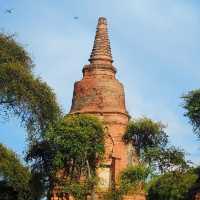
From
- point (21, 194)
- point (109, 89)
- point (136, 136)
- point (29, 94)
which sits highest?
point (109, 89)

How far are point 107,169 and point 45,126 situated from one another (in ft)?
69.2

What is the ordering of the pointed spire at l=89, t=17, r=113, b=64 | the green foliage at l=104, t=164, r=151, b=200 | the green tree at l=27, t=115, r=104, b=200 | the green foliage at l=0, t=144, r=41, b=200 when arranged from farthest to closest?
the pointed spire at l=89, t=17, r=113, b=64
the green tree at l=27, t=115, r=104, b=200
the green foliage at l=104, t=164, r=151, b=200
the green foliage at l=0, t=144, r=41, b=200

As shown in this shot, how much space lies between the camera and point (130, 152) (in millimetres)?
48812

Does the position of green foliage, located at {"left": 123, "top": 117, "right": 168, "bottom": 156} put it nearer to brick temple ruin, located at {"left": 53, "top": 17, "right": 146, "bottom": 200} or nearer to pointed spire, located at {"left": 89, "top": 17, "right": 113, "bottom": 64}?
brick temple ruin, located at {"left": 53, "top": 17, "right": 146, "bottom": 200}

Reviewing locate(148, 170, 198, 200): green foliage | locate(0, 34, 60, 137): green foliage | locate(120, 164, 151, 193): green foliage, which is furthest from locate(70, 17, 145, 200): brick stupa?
locate(0, 34, 60, 137): green foliage

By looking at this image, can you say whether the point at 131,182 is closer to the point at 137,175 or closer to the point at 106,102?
the point at 137,175

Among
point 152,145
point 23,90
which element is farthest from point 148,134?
point 23,90

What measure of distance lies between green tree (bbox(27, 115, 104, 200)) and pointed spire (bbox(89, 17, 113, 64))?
1127cm

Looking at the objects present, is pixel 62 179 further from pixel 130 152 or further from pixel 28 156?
pixel 130 152

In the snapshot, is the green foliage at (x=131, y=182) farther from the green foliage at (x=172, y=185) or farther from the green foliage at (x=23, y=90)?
the green foliage at (x=23, y=90)

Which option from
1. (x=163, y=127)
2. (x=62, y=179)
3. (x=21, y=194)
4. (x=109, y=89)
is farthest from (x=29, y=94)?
(x=109, y=89)

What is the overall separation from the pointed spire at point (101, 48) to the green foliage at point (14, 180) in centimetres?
1718

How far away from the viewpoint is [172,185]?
3881cm

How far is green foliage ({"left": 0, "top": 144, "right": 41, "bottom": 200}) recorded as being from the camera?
33.7 meters
